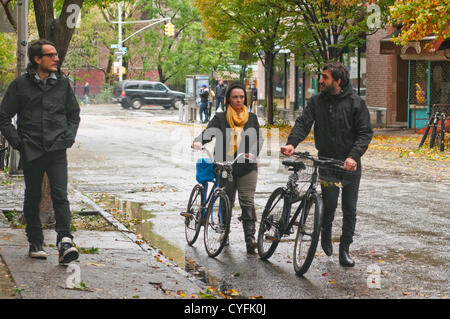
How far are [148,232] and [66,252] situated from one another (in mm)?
2783

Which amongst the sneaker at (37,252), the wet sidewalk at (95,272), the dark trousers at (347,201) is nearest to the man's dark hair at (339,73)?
the dark trousers at (347,201)

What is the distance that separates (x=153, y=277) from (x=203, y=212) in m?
1.75

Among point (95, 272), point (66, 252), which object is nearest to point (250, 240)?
point (95, 272)

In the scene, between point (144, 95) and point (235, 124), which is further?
point (144, 95)

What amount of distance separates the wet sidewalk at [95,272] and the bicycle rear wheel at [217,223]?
1.79 ft

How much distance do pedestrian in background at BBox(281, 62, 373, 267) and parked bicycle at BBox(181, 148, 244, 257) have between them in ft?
3.01

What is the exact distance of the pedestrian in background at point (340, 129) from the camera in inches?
297

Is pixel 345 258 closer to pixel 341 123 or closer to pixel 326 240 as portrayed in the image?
pixel 326 240

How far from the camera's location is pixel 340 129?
7.60m

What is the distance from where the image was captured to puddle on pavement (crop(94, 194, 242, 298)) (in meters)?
7.33

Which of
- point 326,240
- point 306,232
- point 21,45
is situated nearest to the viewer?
point 306,232

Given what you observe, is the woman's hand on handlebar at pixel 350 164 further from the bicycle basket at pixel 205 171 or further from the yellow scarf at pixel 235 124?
the bicycle basket at pixel 205 171
